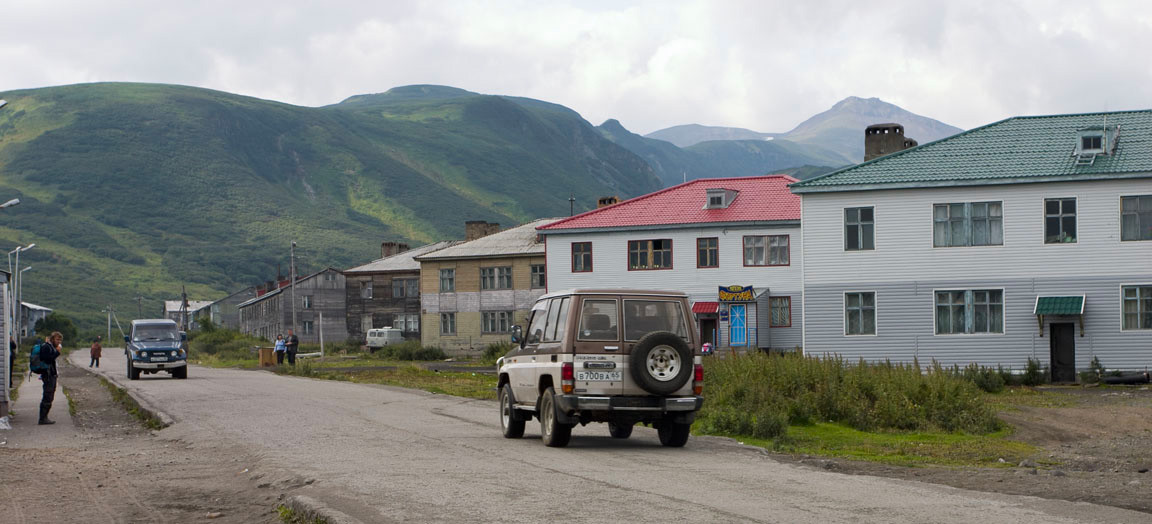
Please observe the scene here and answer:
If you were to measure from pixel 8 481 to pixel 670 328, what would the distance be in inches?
337

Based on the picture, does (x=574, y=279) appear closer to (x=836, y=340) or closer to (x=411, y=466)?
(x=836, y=340)

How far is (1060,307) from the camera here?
121 feet

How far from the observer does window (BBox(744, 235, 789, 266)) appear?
48.8m

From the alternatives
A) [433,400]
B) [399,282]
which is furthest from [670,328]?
A: [399,282]

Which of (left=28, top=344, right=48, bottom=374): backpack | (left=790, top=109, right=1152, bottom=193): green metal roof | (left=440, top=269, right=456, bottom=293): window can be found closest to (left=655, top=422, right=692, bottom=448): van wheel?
(left=28, top=344, right=48, bottom=374): backpack

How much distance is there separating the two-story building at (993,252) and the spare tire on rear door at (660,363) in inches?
947

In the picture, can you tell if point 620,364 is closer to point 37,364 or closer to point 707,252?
point 37,364

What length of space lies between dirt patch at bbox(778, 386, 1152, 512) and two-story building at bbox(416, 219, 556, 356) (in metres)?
39.8

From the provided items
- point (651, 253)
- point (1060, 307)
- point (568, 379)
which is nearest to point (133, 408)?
point (568, 379)

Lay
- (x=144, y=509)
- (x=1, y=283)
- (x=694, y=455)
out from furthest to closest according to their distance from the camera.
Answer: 1. (x=1, y=283)
2. (x=694, y=455)
3. (x=144, y=509)

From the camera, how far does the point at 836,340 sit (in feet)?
129

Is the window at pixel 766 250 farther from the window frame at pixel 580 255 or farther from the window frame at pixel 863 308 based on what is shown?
the window frame at pixel 863 308

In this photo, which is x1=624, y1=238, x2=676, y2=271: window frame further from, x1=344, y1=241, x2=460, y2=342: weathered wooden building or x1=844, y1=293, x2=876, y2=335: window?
x1=344, y1=241, x2=460, y2=342: weathered wooden building

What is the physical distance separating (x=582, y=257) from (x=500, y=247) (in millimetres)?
15266
